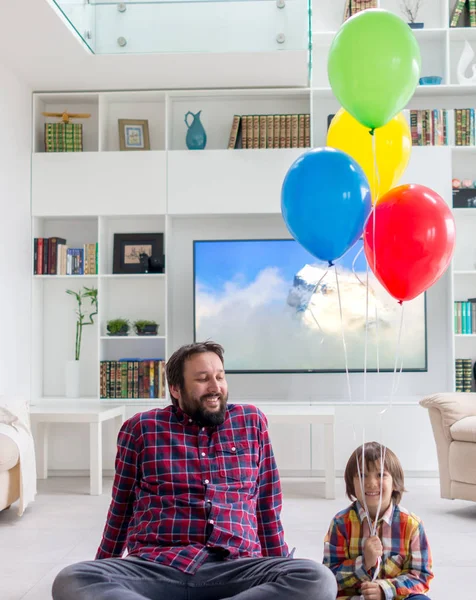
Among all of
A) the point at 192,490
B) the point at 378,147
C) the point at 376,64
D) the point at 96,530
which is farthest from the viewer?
the point at 96,530

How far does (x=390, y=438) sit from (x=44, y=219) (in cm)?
277

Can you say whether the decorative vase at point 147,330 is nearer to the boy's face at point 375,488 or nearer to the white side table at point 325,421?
the white side table at point 325,421

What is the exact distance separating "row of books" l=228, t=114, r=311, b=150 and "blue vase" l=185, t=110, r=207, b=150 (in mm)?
210

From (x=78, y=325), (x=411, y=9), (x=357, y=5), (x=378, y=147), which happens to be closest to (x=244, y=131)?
(x=357, y=5)

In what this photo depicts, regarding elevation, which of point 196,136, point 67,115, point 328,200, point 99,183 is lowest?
point 328,200

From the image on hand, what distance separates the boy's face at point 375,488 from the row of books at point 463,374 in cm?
308

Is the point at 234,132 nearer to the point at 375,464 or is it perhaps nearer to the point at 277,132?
the point at 277,132

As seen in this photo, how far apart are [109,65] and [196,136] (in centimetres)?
77

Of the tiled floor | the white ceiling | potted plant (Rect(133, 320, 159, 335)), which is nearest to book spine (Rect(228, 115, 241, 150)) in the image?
the white ceiling

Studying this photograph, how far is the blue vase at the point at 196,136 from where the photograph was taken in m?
5.32

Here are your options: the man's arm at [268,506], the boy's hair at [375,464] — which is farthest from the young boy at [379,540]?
the man's arm at [268,506]

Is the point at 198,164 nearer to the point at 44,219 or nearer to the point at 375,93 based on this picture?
the point at 44,219

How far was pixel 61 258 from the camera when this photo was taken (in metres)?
5.33

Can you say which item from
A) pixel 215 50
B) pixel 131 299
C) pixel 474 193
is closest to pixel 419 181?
pixel 474 193
